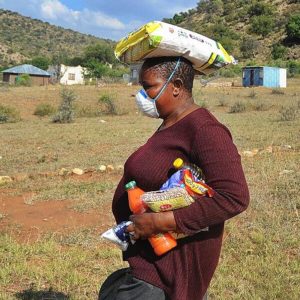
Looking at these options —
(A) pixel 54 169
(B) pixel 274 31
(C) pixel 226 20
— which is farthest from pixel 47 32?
(A) pixel 54 169

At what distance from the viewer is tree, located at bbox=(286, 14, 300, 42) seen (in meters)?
55.1

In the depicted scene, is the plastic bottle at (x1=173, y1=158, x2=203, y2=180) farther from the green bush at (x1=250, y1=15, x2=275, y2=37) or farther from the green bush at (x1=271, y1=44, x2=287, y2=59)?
the green bush at (x1=250, y1=15, x2=275, y2=37)

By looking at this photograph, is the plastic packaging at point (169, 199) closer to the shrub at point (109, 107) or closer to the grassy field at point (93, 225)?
the grassy field at point (93, 225)

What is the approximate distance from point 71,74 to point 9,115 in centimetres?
4095

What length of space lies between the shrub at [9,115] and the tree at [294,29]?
1628 inches

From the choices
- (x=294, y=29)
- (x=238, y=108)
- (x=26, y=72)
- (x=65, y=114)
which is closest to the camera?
(x=65, y=114)

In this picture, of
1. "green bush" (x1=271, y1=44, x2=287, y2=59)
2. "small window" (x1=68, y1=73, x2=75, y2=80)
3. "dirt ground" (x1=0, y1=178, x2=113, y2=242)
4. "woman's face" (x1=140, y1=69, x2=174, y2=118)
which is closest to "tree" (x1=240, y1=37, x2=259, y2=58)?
"green bush" (x1=271, y1=44, x2=287, y2=59)

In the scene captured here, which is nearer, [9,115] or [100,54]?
[9,115]

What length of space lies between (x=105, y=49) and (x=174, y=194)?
6449 centimetres

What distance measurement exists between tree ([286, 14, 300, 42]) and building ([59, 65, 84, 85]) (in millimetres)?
23454

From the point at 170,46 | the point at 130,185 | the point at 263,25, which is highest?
the point at 263,25

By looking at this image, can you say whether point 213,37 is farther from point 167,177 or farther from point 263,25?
point 167,177

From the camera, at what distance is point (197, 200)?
5.83 feet

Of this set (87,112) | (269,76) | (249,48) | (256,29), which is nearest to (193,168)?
(87,112)
